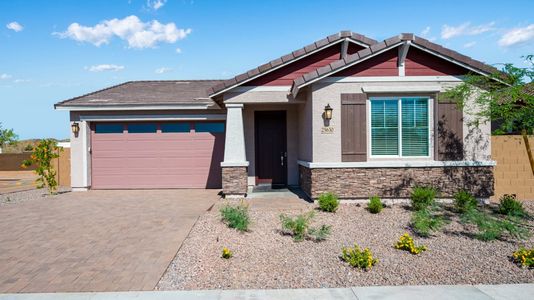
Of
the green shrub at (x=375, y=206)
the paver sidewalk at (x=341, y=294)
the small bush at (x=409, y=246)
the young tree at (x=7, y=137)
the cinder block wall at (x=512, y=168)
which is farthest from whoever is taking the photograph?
the young tree at (x=7, y=137)

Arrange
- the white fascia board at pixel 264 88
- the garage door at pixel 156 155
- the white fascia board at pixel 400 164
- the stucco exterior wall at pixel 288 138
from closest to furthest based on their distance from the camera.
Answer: the white fascia board at pixel 400 164, the white fascia board at pixel 264 88, the stucco exterior wall at pixel 288 138, the garage door at pixel 156 155

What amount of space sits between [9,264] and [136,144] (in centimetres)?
803

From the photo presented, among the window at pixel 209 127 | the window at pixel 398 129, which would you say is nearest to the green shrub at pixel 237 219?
the window at pixel 398 129

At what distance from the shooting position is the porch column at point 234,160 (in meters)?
10.5

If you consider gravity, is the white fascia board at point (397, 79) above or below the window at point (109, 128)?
above

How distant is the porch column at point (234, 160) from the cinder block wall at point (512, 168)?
286 inches

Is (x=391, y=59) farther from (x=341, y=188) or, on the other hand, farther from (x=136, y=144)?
(x=136, y=144)

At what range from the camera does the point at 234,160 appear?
10648 mm

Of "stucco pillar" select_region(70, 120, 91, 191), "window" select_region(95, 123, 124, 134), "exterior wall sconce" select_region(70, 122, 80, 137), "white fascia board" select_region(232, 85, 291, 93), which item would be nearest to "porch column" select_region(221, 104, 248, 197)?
"white fascia board" select_region(232, 85, 291, 93)

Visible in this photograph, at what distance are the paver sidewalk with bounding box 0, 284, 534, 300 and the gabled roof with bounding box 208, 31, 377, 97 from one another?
709 cm

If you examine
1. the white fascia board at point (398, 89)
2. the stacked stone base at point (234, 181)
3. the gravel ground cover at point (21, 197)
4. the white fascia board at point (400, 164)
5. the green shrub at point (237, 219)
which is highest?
the white fascia board at point (398, 89)

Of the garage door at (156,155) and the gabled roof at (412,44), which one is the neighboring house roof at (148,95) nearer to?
the garage door at (156,155)

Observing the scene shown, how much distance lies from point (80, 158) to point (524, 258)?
1328cm

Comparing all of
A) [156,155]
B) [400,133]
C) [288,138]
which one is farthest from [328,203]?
[156,155]
